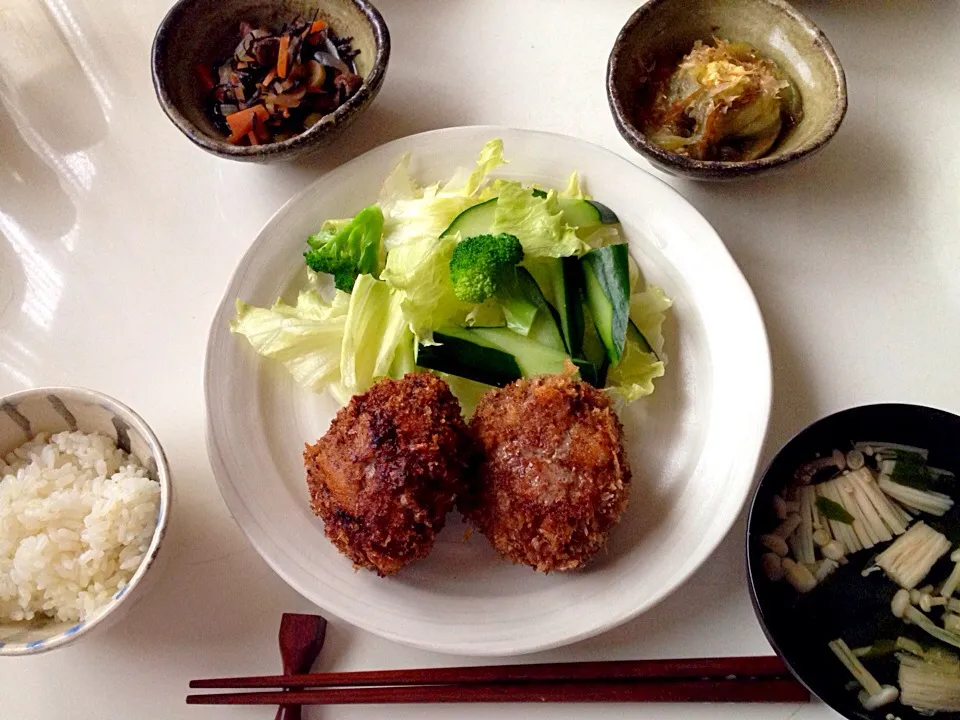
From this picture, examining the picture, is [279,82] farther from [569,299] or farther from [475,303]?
[569,299]

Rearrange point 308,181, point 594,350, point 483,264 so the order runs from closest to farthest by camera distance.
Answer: point 483,264 → point 594,350 → point 308,181

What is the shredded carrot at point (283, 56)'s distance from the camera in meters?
2.48

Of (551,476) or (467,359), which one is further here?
(467,359)

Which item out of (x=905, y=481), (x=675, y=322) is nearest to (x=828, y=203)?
(x=675, y=322)

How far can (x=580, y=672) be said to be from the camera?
191 centimetres

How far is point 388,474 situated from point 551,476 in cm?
39

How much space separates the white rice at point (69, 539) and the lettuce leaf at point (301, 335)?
476 millimetres

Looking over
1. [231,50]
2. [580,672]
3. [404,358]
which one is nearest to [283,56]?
[231,50]

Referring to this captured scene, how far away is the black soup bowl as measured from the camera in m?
1.82

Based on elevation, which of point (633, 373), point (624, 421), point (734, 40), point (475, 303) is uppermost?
point (734, 40)

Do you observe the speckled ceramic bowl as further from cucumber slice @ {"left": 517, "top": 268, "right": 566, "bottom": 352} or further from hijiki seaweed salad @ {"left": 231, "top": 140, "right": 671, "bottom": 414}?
cucumber slice @ {"left": 517, "top": 268, "right": 566, "bottom": 352}

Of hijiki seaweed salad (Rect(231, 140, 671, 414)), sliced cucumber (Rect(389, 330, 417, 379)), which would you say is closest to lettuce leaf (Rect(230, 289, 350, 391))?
hijiki seaweed salad (Rect(231, 140, 671, 414))

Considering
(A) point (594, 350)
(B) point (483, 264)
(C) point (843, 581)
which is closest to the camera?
(C) point (843, 581)

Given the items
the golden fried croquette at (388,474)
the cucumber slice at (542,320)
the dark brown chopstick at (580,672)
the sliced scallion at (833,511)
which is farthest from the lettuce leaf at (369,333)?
the sliced scallion at (833,511)
